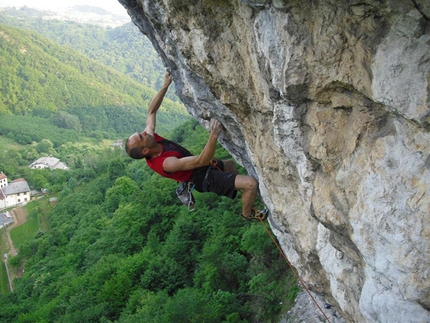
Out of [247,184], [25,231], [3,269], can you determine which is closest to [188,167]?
[247,184]

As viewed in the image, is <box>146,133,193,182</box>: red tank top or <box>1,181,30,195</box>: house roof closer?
<box>146,133,193,182</box>: red tank top

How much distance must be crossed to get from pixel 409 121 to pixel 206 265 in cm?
1213

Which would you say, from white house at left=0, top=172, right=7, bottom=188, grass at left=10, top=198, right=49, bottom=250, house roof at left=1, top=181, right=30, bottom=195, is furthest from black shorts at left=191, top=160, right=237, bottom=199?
white house at left=0, top=172, right=7, bottom=188

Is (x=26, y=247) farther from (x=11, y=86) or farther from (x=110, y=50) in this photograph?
(x=110, y=50)

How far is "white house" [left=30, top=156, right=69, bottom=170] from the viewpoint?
73.4m

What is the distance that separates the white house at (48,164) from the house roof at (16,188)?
1112 centimetres

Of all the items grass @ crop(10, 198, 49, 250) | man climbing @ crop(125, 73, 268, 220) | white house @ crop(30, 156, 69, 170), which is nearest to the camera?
man climbing @ crop(125, 73, 268, 220)

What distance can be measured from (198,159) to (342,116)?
6.25 feet

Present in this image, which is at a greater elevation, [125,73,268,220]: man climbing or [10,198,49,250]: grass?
[125,73,268,220]: man climbing

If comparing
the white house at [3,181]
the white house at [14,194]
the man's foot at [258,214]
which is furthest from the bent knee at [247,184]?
the white house at [3,181]

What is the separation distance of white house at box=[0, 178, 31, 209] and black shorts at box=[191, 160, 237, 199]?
61.7 meters

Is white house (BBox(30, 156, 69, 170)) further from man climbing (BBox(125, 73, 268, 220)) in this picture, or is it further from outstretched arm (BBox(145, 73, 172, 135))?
man climbing (BBox(125, 73, 268, 220))

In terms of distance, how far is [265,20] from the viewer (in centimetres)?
334

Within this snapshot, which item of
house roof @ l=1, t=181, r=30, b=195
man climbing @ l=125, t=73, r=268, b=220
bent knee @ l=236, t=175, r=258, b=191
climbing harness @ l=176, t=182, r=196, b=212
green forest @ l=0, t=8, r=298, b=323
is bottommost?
house roof @ l=1, t=181, r=30, b=195
